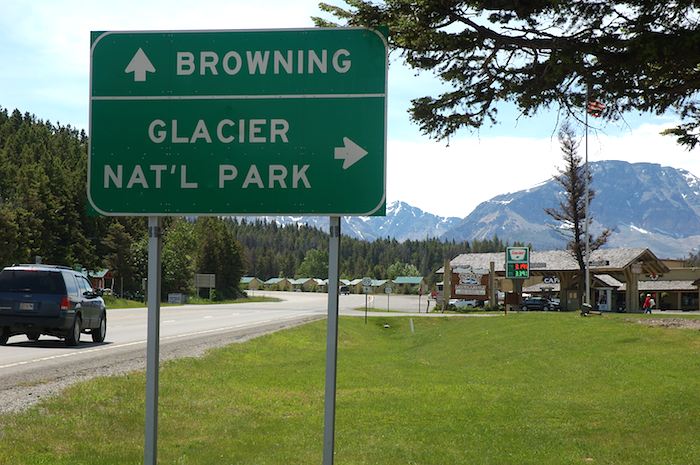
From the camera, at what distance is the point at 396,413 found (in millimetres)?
12836

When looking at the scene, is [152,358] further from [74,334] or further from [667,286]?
[667,286]

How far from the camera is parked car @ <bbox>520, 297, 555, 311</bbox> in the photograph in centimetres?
7538

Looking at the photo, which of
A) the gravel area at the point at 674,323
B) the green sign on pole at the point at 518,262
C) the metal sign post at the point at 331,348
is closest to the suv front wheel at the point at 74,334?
the metal sign post at the point at 331,348

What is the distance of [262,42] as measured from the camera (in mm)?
5840

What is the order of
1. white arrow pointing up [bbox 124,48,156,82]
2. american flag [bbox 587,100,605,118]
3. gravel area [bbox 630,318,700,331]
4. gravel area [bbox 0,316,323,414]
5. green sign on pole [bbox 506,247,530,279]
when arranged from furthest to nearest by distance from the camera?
green sign on pole [bbox 506,247,530,279], gravel area [bbox 630,318,700,331], gravel area [bbox 0,316,323,414], american flag [bbox 587,100,605,118], white arrow pointing up [bbox 124,48,156,82]

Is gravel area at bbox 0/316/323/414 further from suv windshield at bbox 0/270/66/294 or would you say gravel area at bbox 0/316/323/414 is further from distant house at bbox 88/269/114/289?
distant house at bbox 88/269/114/289

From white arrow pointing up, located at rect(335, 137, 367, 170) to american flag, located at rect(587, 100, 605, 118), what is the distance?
17.1ft

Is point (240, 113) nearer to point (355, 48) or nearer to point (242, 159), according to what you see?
point (242, 159)

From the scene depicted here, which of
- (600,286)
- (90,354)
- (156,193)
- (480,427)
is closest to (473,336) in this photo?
(90,354)

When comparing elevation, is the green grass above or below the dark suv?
below

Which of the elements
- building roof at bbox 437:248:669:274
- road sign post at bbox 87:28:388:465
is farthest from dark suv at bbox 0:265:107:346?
building roof at bbox 437:248:669:274

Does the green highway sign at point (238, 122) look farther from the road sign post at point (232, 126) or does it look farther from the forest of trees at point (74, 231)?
the forest of trees at point (74, 231)

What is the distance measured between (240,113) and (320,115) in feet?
1.85

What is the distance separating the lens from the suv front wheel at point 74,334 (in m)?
21.1
